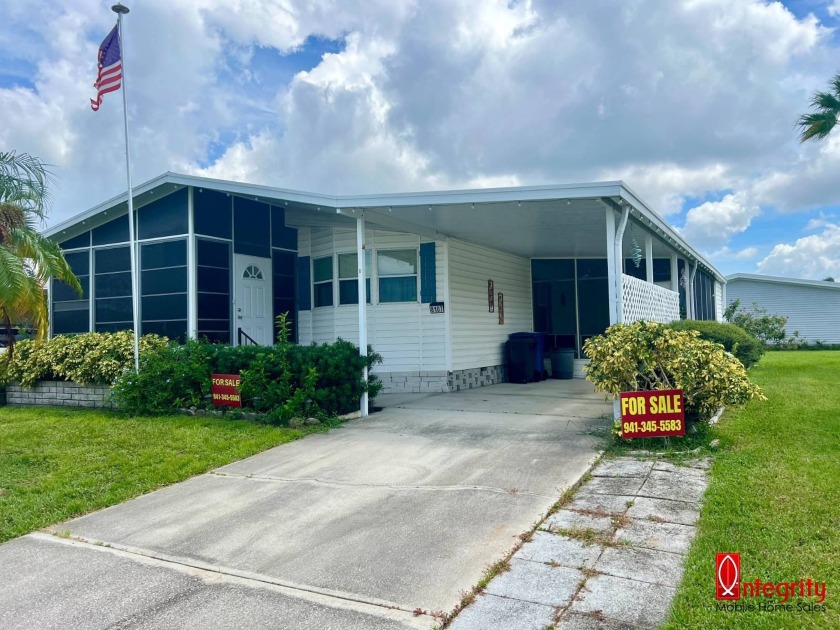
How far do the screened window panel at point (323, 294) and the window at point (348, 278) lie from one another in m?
0.30

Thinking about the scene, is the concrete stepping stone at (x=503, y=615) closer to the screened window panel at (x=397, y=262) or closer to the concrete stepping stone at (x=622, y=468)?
the concrete stepping stone at (x=622, y=468)

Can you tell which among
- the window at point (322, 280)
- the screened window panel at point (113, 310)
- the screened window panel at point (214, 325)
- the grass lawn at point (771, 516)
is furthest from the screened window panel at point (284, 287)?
the grass lawn at point (771, 516)

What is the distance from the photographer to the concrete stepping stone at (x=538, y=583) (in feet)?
10.7

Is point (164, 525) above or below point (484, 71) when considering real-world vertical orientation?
below

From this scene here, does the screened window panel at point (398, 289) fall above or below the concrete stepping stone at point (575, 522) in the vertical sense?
above

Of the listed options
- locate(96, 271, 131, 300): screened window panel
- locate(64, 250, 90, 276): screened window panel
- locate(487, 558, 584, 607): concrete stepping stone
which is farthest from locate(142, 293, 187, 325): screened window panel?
locate(487, 558, 584, 607): concrete stepping stone

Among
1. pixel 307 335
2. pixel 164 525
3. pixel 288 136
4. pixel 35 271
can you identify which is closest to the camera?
pixel 164 525

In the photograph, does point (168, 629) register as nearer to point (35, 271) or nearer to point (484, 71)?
point (35, 271)

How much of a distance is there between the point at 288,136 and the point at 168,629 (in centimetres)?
1372

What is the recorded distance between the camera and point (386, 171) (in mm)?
15594

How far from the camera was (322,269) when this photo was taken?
12422mm

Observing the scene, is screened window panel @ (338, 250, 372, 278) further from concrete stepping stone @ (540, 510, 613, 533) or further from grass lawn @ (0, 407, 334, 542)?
concrete stepping stone @ (540, 510, 613, 533)

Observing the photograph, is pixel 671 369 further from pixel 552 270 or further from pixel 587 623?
pixel 552 270

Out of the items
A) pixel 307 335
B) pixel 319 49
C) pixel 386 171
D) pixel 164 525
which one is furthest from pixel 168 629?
pixel 386 171
